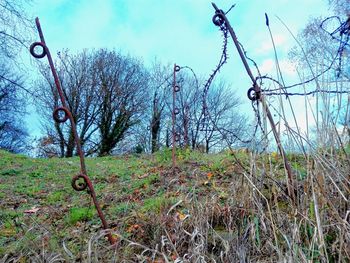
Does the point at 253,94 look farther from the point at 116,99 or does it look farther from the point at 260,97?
the point at 116,99

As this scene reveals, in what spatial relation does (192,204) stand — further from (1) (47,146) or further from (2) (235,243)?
(1) (47,146)

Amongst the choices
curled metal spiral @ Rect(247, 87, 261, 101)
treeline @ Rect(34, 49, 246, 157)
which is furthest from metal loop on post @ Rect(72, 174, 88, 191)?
treeline @ Rect(34, 49, 246, 157)

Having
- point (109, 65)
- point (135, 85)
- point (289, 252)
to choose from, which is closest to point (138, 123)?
point (135, 85)

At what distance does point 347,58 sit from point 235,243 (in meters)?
1.26

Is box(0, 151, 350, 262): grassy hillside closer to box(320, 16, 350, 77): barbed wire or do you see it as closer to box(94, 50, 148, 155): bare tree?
box(320, 16, 350, 77): barbed wire

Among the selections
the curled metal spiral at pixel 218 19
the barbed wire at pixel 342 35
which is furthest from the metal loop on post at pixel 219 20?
the barbed wire at pixel 342 35

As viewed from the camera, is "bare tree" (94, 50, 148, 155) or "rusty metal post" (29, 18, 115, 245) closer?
"rusty metal post" (29, 18, 115, 245)

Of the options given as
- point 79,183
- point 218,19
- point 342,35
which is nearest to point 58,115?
point 79,183

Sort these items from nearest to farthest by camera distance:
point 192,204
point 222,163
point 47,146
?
point 192,204 < point 222,163 < point 47,146

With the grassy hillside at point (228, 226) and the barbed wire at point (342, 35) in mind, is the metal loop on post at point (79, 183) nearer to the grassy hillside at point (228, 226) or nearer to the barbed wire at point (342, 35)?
the grassy hillside at point (228, 226)

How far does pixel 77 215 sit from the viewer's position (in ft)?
8.86

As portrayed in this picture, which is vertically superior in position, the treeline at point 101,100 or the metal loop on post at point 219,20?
the treeline at point 101,100

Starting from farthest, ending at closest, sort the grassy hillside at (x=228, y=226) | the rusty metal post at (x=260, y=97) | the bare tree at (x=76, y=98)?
the bare tree at (x=76, y=98) → the rusty metal post at (x=260, y=97) → the grassy hillside at (x=228, y=226)

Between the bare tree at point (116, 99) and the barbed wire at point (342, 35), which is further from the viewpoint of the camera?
the bare tree at point (116, 99)
